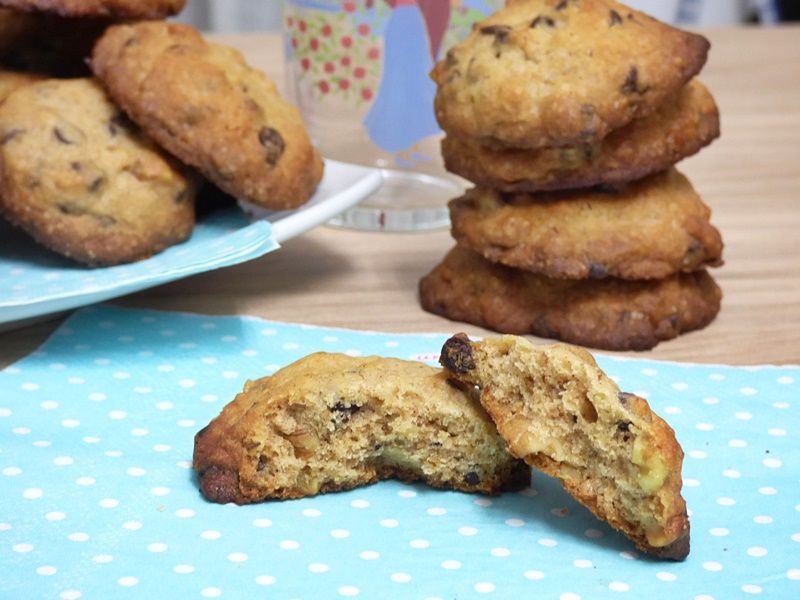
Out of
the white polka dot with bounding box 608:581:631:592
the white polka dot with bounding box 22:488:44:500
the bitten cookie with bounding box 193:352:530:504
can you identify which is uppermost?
the bitten cookie with bounding box 193:352:530:504

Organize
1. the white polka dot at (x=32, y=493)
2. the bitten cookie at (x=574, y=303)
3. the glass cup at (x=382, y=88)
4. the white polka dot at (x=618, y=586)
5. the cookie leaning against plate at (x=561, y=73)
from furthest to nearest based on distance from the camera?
the glass cup at (x=382, y=88)
the bitten cookie at (x=574, y=303)
the cookie leaning against plate at (x=561, y=73)
the white polka dot at (x=32, y=493)
the white polka dot at (x=618, y=586)

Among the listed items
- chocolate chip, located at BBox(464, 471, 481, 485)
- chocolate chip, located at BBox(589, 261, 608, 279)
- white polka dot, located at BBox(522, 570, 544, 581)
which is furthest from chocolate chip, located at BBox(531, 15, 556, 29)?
white polka dot, located at BBox(522, 570, 544, 581)

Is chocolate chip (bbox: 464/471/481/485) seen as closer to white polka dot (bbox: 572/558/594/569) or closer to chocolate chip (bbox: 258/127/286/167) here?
white polka dot (bbox: 572/558/594/569)

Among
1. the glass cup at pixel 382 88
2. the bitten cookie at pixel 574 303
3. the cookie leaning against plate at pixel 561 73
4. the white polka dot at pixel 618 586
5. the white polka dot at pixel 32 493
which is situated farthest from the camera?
the glass cup at pixel 382 88

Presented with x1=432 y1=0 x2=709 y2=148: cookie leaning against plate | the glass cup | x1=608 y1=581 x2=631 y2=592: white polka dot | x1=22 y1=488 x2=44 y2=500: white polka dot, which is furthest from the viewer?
the glass cup

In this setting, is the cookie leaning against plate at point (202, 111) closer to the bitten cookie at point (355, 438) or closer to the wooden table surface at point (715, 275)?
the wooden table surface at point (715, 275)

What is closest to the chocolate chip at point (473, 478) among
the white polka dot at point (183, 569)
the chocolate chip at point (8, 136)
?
the white polka dot at point (183, 569)
